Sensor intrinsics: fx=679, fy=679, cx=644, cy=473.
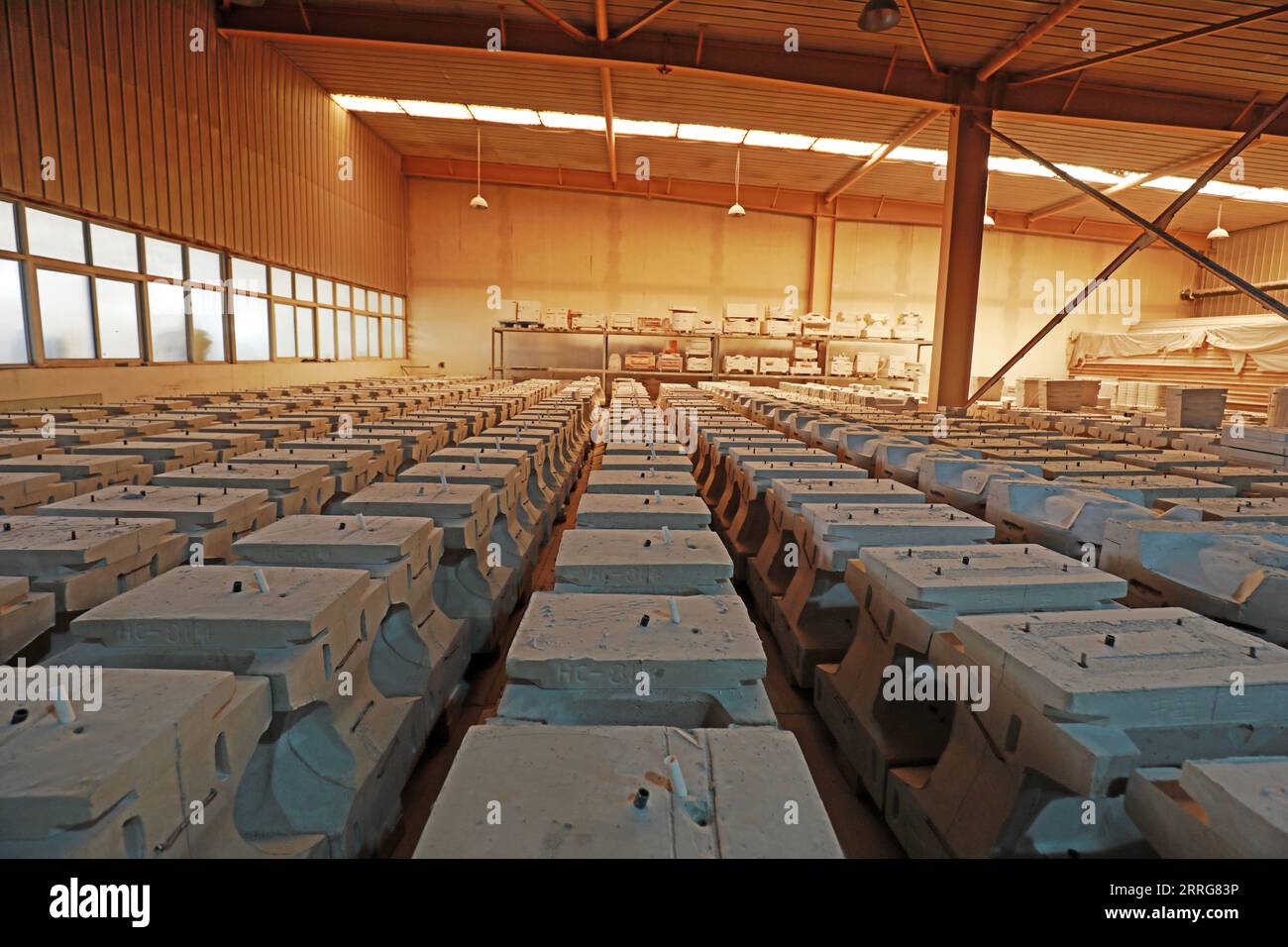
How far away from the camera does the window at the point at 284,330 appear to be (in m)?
12.1

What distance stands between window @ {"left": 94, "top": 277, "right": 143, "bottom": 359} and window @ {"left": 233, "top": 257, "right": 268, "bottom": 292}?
224 cm

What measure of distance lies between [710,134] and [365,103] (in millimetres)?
7236

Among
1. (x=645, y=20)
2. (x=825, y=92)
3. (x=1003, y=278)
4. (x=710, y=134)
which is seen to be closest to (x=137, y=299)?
(x=645, y=20)

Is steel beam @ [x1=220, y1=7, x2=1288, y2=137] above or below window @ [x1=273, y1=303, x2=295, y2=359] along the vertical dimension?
above

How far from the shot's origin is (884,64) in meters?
10.2

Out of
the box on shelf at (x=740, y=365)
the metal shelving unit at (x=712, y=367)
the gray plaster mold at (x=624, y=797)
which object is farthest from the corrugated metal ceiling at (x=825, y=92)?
the gray plaster mold at (x=624, y=797)

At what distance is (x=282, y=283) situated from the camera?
40.3ft

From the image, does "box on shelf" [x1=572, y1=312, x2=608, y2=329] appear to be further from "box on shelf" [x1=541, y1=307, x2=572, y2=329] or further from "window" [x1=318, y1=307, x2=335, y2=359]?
"window" [x1=318, y1=307, x2=335, y2=359]

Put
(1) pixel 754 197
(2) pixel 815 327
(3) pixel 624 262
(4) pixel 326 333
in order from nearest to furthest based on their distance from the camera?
(4) pixel 326 333, (2) pixel 815 327, (1) pixel 754 197, (3) pixel 624 262

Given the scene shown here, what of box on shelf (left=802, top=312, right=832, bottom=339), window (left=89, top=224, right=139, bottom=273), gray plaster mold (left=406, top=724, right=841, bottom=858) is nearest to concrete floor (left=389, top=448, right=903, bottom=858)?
gray plaster mold (left=406, top=724, right=841, bottom=858)

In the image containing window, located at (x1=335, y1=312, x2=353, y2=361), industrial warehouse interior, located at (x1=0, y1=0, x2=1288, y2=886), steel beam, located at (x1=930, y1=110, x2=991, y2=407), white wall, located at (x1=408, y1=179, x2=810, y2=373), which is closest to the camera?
industrial warehouse interior, located at (x1=0, y1=0, x2=1288, y2=886)

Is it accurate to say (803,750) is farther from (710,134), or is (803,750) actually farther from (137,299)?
(710,134)

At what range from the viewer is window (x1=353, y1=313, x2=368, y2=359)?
15.5 m
